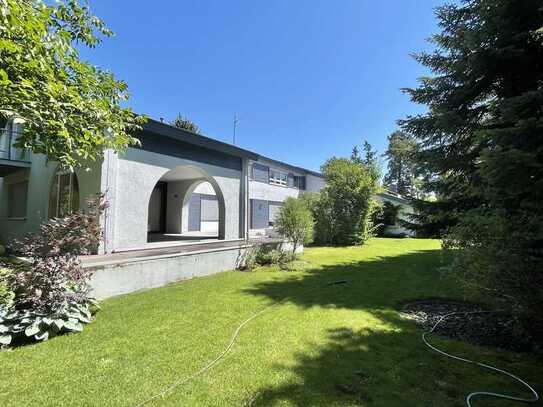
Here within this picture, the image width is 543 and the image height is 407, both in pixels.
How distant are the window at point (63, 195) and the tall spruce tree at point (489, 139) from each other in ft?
38.4

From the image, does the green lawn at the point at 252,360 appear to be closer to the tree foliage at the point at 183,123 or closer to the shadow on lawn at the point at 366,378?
the shadow on lawn at the point at 366,378

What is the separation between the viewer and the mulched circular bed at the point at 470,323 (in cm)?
433

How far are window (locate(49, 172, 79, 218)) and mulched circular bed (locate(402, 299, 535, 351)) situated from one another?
439 inches

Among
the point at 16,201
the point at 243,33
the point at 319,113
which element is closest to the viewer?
the point at 243,33

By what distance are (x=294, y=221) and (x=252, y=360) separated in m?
8.08

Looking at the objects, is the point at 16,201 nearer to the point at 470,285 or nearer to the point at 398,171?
the point at 470,285

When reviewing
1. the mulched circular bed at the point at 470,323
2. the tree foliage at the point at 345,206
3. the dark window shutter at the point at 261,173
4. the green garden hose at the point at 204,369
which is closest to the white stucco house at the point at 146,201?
the dark window shutter at the point at 261,173

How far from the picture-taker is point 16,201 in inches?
563

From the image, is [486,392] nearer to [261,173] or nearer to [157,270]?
[157,270]

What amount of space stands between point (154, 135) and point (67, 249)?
599 cm

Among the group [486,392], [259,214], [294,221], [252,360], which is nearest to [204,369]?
[252,360]

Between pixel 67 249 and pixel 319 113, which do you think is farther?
pixel 319 113

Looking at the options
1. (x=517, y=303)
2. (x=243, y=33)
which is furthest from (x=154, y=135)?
(x=517, y=303)

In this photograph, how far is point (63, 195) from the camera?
10.6 meters
